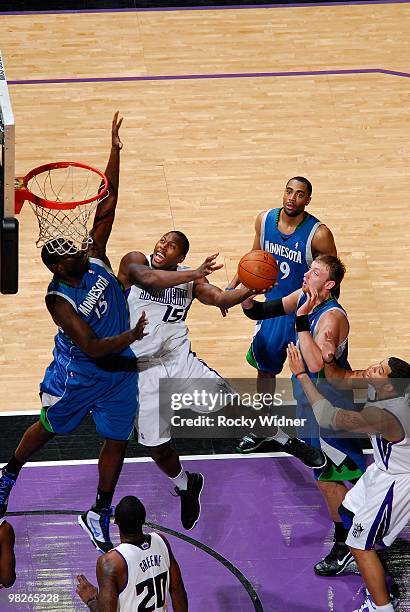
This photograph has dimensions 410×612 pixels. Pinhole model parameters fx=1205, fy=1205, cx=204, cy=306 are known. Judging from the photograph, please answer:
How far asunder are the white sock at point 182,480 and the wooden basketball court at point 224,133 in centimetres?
161

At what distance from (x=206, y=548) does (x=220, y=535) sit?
16 cm

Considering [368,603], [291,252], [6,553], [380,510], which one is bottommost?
[368,603]

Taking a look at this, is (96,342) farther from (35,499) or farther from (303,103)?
(303,103)

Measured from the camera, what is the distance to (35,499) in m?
7.96

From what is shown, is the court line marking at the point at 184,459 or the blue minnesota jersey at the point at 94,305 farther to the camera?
the court line marking at the point at 184,459

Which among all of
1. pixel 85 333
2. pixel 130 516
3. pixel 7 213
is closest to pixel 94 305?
pixel 85 333

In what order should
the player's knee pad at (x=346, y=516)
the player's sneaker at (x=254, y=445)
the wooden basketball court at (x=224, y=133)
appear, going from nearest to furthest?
the player's knee pad at (x=346, y=516), the player's sneaker at (x=254, y=445), the wooden basketball court at (x=224, y=133)

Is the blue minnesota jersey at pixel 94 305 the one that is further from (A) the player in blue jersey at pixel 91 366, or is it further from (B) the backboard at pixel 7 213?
(B) the backboard at pixel 7 213

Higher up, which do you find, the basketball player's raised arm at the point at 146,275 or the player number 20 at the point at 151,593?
the basketball player's raised arm at the point at 146,275

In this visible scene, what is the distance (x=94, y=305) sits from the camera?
7.04 meters

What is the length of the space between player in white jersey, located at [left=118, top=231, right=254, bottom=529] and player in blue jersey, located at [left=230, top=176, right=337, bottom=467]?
1.69 feet

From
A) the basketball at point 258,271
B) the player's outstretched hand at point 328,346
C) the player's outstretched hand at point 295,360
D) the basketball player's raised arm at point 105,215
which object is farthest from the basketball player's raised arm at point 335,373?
the basketball player's raised arm at point 105,215

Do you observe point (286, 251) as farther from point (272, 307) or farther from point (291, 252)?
point (272, 307)

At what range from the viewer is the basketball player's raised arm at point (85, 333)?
690 cm
